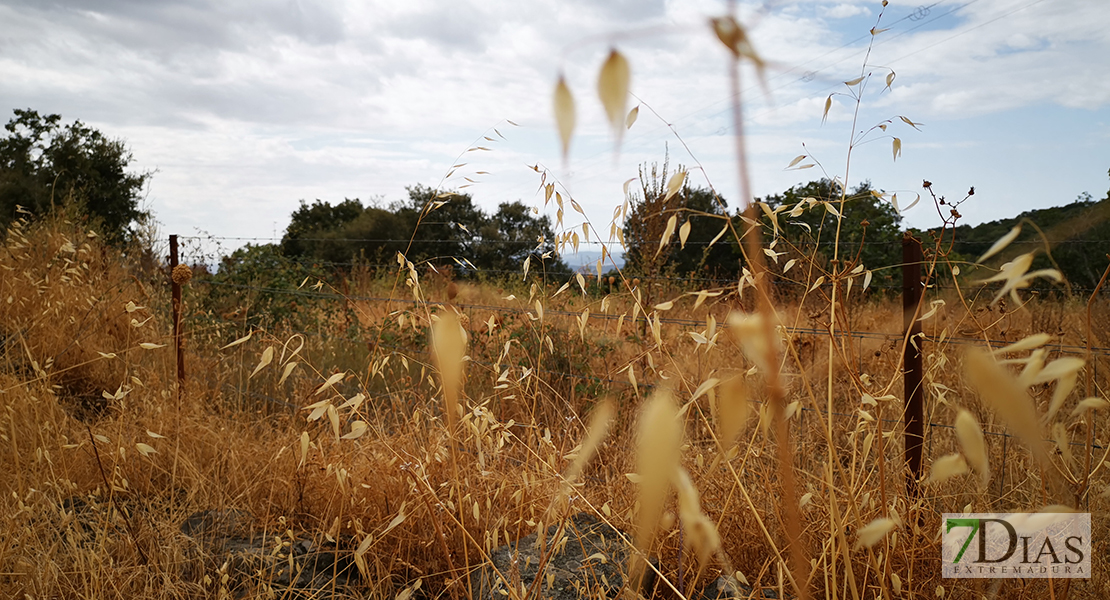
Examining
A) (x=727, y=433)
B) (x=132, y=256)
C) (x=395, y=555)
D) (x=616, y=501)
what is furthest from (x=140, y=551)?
(x=132, y=256)

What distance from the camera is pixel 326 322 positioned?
4996 mm

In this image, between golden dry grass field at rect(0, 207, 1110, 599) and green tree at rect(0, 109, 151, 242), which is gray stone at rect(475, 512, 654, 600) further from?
green tree at rect(0, 109, 151, 242)

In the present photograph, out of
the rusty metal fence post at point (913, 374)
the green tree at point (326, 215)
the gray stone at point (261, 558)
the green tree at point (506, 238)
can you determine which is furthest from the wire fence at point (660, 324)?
the green tree at point (326, 215)

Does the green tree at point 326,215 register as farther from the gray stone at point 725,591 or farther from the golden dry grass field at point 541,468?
the gray stone at point 725,591

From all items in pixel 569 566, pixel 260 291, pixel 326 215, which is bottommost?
pixel 569 566

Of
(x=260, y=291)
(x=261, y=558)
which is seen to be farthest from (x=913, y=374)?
(x=260, y=291)

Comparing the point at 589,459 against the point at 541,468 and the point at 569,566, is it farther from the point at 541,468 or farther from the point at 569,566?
the point at 569,566

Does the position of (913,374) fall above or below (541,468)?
above

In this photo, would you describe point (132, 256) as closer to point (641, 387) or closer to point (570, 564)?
point (641, 387)

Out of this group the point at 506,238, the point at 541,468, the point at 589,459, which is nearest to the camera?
the point at 541,468

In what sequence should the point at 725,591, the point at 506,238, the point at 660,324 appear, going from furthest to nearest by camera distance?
the point at 506,238
the point at 725,591
the point at 660,324

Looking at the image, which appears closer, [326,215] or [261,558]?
[261,558]

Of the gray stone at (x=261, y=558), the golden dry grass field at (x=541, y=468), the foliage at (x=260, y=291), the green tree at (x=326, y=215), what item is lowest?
the gray stone at (x=261, y=558)

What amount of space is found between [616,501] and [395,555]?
0.64 meters
